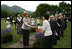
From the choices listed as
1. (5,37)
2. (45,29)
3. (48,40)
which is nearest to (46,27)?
(45,29)

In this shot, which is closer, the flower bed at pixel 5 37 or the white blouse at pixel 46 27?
the white blouse at pixel 46 27

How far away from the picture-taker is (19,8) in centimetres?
499

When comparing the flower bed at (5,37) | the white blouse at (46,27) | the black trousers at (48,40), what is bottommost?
the flower bed at (5,37)

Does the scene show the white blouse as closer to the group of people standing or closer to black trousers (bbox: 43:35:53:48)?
the group of people standing

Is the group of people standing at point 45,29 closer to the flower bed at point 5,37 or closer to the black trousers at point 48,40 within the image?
the black trousers at point 48,40

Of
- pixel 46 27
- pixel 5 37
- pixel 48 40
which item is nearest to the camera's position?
pixel 46 27

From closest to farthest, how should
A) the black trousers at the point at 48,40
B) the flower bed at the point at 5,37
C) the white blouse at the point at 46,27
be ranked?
the white blouse at the point at 46,27
the black trousers at the point at 48,40
the flower bed at the point at 5,37

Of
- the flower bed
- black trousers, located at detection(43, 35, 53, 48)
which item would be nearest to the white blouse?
black trousers, located at detection(43, 35, 53, 48)

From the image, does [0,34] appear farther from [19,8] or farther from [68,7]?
[68,7]

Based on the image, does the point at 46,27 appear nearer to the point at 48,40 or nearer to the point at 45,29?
the point at 45,29

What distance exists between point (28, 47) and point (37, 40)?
1.82 ft

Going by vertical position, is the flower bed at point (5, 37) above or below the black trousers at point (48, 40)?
below

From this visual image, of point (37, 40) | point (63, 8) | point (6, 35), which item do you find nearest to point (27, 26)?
point (37, 40)

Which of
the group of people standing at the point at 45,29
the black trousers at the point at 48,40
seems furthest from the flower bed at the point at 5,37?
the black trousers at the point at 48,40
